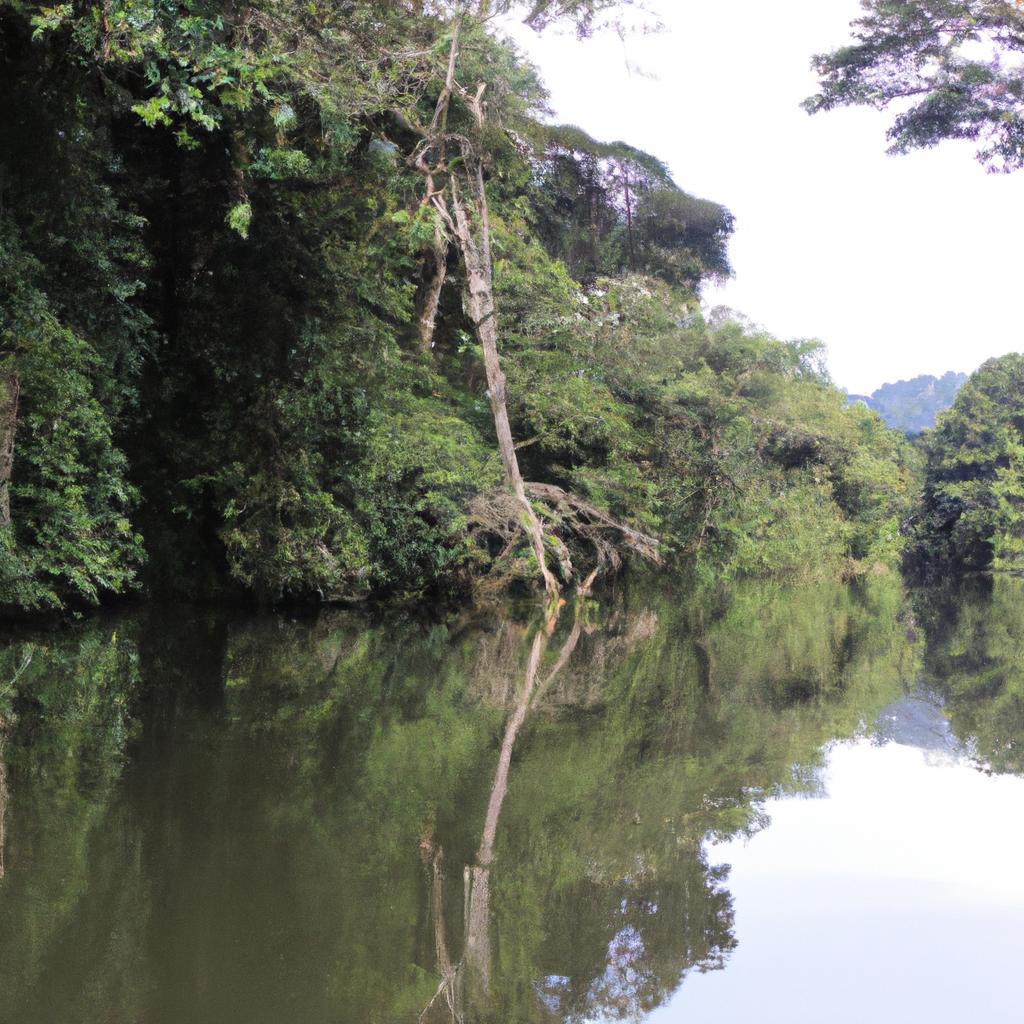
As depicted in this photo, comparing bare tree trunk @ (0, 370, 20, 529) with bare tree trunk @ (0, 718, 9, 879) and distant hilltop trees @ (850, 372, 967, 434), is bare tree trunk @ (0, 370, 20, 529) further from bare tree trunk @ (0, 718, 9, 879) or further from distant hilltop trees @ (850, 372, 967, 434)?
distant hilltop trees @ (850, 372, 967, 434)

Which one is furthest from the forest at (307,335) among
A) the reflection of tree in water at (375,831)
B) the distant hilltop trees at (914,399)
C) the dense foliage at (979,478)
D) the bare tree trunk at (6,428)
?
the distant hilltop trees at (914,399)

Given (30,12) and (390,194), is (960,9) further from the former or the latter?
(30,12)

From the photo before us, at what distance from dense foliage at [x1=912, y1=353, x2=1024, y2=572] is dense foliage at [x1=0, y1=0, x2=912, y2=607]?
16.1m

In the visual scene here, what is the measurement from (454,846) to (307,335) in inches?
409

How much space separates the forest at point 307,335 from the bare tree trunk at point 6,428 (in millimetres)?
30

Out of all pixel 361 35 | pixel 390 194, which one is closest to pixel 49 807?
pixel 361 35

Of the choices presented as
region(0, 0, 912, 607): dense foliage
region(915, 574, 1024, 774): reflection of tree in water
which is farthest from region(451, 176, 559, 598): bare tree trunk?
region(915, 574, 1024, 774): reflection of tree in water

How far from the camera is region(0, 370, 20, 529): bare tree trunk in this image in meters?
10.6

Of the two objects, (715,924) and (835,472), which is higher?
(835,472)

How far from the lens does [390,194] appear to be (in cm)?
1614

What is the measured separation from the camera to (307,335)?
13.7 meters

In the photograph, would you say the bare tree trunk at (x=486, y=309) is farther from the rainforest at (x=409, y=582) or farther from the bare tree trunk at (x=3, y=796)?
the bare tree trunk at (x=3, y=796)

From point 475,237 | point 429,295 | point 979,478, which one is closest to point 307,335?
point 475,237

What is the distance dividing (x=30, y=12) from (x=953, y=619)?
46.5 feet
